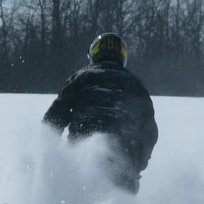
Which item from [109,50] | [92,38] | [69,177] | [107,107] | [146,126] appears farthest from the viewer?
[92,38]

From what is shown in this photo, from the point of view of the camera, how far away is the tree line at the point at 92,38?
146 feet

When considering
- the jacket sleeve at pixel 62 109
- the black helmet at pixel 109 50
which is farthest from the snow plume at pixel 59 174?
the black helmet at pixel 109 50

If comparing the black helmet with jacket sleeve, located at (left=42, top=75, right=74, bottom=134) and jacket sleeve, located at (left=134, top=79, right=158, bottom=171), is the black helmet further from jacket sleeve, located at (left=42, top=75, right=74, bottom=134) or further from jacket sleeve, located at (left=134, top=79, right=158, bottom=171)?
jacket sleeve, located at (left=134, top=79, right=158, bottom=171)

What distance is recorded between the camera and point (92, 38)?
45.3 meters

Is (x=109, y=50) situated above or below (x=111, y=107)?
above

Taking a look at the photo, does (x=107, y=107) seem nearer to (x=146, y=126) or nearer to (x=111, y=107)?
(x=111, y=107)

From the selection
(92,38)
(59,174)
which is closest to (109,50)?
(59,174)

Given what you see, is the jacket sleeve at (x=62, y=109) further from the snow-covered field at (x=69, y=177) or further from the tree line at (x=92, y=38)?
the tree line at (x=92, y=38)

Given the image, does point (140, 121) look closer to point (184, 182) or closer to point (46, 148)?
point (46, 148)

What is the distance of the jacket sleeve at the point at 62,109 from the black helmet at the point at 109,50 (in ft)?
1.21

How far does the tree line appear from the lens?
4459cm

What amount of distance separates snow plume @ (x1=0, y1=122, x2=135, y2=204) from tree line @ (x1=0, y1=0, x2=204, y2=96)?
37.0 m

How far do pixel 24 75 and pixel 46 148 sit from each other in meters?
39.4

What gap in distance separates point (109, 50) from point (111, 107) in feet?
2.56
